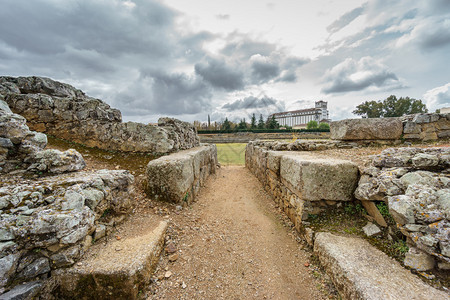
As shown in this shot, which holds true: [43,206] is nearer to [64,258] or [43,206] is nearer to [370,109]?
[64,258]

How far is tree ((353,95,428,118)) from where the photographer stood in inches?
1062

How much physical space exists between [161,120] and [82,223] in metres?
3.79

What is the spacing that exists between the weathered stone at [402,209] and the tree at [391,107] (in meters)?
35.9

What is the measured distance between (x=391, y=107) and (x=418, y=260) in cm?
3973

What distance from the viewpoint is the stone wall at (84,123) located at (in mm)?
4051

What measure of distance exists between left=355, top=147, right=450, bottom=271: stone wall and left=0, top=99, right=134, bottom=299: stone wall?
3.46m

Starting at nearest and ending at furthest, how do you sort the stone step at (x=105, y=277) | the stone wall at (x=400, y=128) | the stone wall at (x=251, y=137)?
the stone step at (x=105, y=277)
the stone wall at (x=400, y=128)
the stone wall at (x=251, y=137)

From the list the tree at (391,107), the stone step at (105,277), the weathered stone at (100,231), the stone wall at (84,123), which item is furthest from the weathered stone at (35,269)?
the tree at (391,107)

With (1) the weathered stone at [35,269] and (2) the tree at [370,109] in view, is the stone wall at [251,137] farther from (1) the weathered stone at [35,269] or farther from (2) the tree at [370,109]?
(1) the weathered stone at [35,269]

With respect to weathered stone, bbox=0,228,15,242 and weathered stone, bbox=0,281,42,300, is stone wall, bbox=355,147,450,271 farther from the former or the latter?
weathered stone, bbox=0,228,15,242

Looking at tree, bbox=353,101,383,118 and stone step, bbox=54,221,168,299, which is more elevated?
tree, bbox=353,101,383,118

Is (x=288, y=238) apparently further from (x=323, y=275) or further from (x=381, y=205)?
(x=381, y=205)

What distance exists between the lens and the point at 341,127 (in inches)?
180

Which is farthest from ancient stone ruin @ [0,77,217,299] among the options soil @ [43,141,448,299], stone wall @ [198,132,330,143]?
stone wall @ [198,132,330,143]
